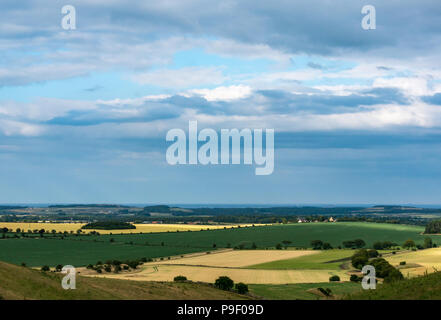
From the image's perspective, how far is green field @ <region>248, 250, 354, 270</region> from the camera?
351 feet

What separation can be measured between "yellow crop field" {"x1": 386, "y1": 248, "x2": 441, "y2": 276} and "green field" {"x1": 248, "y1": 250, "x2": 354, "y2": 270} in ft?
35.8

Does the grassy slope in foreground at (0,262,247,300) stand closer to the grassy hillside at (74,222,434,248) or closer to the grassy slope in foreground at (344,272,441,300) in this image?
the grassy slope in foreground at (344,272,441,300)

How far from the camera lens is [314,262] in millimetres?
115625

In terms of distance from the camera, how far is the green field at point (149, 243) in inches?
4998

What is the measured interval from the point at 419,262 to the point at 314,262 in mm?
20433

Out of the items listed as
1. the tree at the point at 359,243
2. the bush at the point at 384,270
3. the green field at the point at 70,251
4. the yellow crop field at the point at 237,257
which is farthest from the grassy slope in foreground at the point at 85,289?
the tree at the point at 359,243

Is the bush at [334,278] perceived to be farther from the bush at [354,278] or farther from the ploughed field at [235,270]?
the bush at [354,278]

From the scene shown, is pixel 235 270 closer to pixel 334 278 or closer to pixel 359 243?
pixel 334 278

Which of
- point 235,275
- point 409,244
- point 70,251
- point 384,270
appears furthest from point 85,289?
point 409,244

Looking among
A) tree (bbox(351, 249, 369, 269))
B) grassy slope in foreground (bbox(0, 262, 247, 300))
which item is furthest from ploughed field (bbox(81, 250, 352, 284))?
grassy slope in foreground (bbox(0, 262, 247, 300))

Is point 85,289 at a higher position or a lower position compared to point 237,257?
higher

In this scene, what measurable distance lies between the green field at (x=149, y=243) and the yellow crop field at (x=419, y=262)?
58.8 ft
